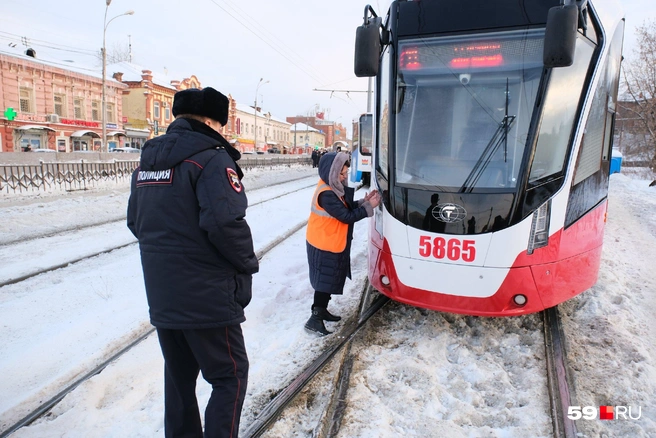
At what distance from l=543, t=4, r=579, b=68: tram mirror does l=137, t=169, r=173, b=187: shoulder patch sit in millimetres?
3066

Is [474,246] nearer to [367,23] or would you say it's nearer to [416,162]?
[416,162]

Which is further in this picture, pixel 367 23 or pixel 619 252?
pixel 619 252

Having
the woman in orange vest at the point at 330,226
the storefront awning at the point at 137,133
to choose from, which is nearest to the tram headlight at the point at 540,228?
the woman in orange vest at the point at 330,226

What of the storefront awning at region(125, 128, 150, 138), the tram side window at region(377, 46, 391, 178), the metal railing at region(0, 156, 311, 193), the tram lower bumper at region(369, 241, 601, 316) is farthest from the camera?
the storefront awning at region(125, 128, 150, 138)

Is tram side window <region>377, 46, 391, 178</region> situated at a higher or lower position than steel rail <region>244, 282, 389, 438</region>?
higher

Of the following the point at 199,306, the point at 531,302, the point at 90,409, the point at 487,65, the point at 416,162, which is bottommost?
the point at 90,409

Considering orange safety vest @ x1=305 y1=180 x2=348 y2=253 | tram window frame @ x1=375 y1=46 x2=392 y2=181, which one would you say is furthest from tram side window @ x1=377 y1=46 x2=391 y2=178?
orange safety vest @ x1=305 y1=180 x2=348 y2=253

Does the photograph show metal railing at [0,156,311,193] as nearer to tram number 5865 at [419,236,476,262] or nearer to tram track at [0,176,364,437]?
tram track at [0,176,364,437]

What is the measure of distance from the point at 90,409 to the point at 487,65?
4.19 meters

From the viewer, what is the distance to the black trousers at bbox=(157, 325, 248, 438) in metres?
2.20

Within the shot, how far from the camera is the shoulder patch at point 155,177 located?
2066 millimetres

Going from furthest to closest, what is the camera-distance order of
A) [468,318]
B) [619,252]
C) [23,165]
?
[23,165] < [619,252] < [468,318]

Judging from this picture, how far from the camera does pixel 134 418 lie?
9.61ft

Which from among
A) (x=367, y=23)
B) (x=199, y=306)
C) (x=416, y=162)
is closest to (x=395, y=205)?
(x=416, y=162)
